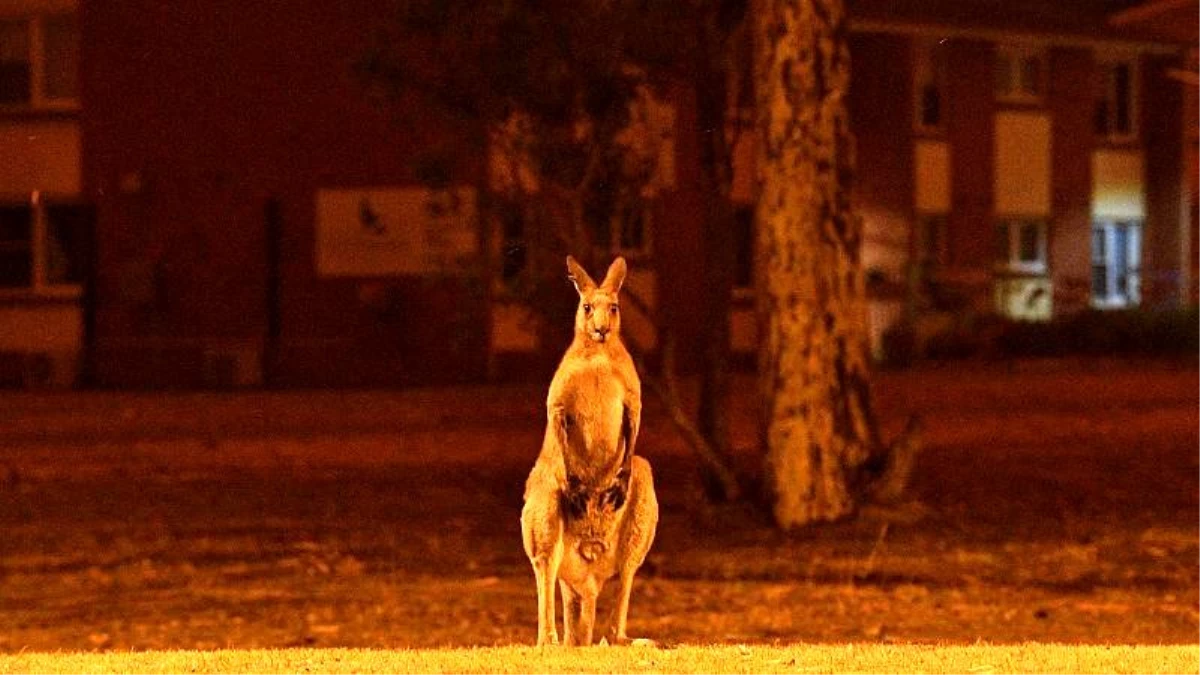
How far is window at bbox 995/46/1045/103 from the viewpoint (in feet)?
124

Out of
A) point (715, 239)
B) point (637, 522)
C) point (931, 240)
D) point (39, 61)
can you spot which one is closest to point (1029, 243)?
point (931, 240)

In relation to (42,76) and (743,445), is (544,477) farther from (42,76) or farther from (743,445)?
(42,76)

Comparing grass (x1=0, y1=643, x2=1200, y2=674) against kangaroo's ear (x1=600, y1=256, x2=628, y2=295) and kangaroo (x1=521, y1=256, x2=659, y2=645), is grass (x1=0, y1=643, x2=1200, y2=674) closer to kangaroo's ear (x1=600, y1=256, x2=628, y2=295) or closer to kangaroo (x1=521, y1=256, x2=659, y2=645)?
kangaroo (x1=521, y1=256, x2=659, y2=645)

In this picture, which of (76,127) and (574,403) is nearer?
(574,403)

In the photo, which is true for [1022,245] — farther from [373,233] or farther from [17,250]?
[17,250]

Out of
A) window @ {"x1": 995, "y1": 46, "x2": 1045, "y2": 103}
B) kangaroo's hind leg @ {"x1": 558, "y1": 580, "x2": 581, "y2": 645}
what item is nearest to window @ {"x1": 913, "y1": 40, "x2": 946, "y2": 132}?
window @ {"x1": 995, "y1": 46, "x2": 1045, "y2": 103}

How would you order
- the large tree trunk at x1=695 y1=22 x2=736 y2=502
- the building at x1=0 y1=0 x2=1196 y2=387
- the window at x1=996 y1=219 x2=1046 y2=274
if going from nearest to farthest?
the large tree trunk at x1=695 y1=22 x2=736 y2=502, the building at x1=0 y1=0 x2=1196 y2=387, the window at x1=996 y1=219 x2=1046 y2=274

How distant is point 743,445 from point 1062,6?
69.8 ft

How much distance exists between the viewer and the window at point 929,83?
119 feet

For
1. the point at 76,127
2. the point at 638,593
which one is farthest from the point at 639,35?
the point at 76,127

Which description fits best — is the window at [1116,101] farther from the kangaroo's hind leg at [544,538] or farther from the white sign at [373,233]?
the kangaroo's hind leg at [544,538]

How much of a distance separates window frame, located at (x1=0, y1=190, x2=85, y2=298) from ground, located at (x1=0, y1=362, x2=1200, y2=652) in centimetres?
941

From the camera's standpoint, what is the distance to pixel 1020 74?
125 ft

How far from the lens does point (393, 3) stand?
15.9m
